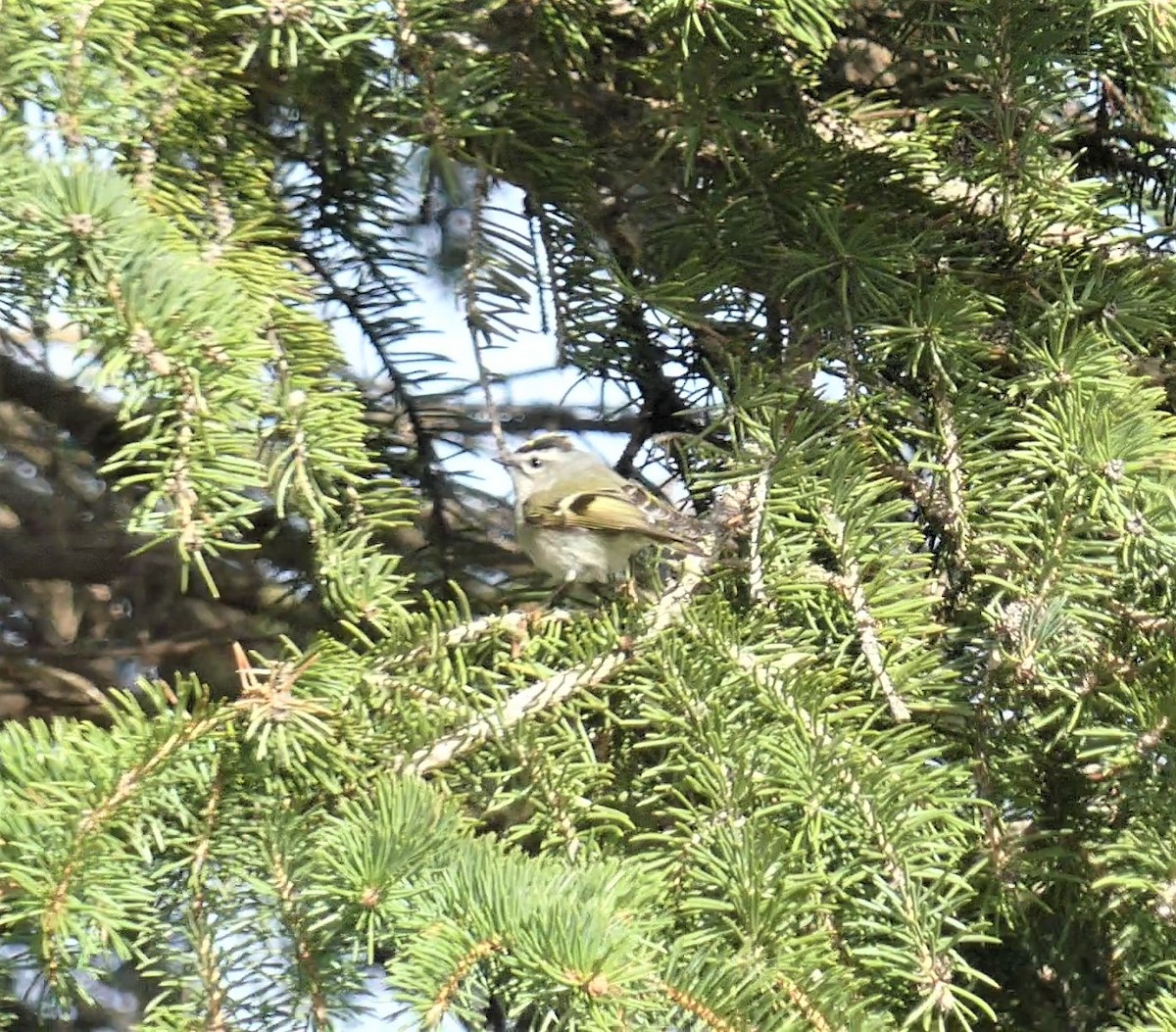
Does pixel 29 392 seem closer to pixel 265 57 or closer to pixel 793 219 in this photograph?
pixel 265 57

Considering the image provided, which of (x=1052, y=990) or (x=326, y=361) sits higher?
(x=326, y=361)

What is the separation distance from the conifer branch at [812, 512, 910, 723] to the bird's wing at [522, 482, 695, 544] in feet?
1.90

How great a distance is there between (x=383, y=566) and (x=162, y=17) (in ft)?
2.64

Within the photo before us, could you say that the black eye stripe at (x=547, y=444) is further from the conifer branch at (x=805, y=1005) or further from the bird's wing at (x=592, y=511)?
the conifer branch at (x=805, y=1005)

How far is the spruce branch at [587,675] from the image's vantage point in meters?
1.58

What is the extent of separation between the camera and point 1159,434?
5.38ft

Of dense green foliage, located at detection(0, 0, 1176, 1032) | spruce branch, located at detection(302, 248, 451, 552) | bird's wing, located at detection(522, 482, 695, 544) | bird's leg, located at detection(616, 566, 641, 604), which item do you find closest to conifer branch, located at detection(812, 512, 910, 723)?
Result: dense green foliage, located at detection(0, 0, 1176, 1032)

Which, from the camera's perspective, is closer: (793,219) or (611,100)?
(793,219)

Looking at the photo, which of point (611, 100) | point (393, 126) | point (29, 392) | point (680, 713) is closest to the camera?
point (680, 713)

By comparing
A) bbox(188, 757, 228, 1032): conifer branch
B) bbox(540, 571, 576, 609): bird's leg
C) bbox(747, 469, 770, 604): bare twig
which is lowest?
bbox(188, 757, 228, 1032): conifer branch

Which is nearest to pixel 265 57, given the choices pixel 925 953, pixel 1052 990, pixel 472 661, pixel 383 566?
pixel 383 566

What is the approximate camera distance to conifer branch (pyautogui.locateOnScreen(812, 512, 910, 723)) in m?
1.65

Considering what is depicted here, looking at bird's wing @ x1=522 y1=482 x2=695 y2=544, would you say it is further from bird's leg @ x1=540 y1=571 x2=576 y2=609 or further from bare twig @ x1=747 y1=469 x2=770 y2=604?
bare twig @ x1=747 y1=469 x2=770 y2=604

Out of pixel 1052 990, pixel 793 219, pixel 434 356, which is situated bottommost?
pixel 1052 990
